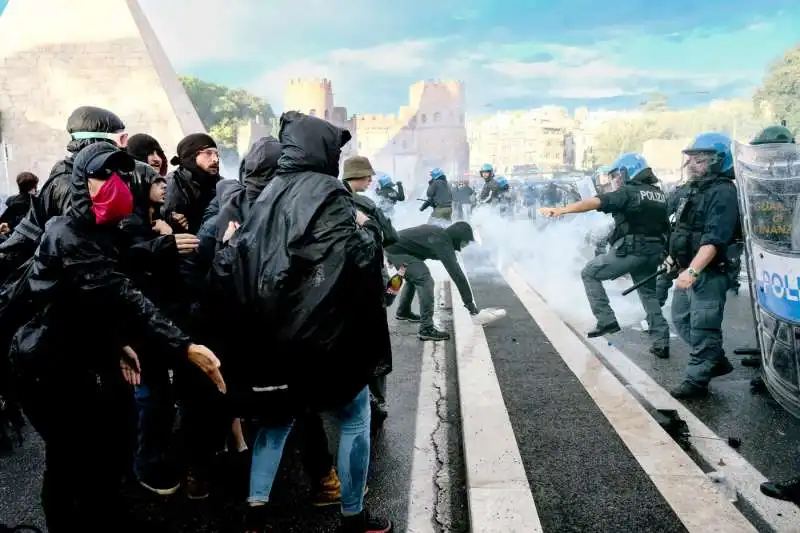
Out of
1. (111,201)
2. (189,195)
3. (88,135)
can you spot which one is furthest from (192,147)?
(111,201)

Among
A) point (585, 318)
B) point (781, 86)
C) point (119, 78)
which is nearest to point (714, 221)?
point (585, 318)

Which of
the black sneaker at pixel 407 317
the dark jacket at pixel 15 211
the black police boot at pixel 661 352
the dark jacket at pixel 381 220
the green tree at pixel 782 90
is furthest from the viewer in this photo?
the green tree at pixel 782 90

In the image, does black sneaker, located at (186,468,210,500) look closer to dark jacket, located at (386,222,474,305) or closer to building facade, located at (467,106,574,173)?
dark jacket, located at (386,222,474,305)

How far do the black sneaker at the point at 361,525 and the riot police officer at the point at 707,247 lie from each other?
2.61 metres

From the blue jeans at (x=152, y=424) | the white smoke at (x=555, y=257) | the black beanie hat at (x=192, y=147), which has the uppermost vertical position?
the black beanie hat at (x=192, y=147)

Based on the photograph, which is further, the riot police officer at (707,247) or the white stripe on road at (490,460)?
the riot police officer at (707,247)

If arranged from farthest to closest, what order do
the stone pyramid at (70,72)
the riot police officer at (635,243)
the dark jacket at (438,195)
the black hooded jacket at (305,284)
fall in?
1. the stone pyramid at (70,72)
2. the dark jacket at (438,195)
3. the riot police officer at (635,243)
4. the black hooded jacket at (305,284)

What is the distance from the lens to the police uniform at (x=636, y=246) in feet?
17.9

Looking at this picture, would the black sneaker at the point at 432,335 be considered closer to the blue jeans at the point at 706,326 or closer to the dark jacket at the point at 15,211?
the blue jeans at the point at 706,326

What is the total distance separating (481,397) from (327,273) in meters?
2.35

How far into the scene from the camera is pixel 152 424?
9.80 ft

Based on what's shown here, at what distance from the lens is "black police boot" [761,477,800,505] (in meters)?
2.70

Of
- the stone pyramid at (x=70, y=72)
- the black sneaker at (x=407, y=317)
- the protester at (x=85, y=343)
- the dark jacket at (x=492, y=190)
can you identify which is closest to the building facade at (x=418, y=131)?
the stone pyramid at (x=70, y=72)

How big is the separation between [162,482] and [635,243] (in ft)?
14.8
